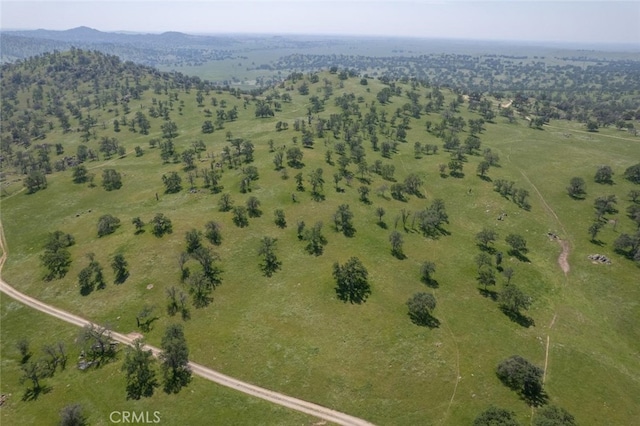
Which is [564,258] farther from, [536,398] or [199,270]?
[199,270]

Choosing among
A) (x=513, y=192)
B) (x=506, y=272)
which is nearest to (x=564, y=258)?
(x=506, y=272)

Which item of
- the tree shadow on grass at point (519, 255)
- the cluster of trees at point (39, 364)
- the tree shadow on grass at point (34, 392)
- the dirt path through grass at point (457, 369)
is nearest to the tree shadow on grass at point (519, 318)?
the dirt path through grass at point (457, 369)

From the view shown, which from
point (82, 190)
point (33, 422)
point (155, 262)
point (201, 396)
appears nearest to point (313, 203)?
point (155, 262)

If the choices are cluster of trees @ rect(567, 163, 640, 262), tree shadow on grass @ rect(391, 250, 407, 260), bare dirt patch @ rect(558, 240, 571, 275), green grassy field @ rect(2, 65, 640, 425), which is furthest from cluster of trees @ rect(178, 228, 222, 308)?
cluster of trees @ rect(567, 163, 640, 262)

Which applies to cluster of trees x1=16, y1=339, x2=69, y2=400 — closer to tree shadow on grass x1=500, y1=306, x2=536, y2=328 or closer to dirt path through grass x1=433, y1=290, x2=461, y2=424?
dirt path through grass x1=433, y1=290, x2=461, y2=424

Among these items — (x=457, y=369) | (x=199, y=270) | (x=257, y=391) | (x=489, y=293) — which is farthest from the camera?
(x=199, y=270)

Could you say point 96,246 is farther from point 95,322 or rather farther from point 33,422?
point 33,422

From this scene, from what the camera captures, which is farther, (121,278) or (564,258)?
(564,258)

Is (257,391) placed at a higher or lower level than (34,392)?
higher

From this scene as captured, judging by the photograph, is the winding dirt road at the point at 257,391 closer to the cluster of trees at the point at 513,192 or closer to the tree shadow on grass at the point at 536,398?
the tree shadow on grass at the point at 536,398
